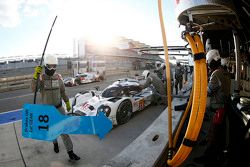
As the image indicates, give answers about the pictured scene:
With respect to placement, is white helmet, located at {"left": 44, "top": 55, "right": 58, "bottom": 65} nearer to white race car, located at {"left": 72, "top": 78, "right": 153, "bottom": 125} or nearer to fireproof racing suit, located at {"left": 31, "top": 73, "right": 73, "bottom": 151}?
fireproof racing suit, located at {"left": 31, "top": 73, "right": 73, "bottom": 151}

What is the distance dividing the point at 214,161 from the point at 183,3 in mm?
2493

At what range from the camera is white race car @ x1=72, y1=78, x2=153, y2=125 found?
5.74 metres

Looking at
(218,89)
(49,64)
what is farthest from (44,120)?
(218,89)

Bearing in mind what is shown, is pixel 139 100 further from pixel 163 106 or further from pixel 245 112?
pixel 245 112

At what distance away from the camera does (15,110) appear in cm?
930

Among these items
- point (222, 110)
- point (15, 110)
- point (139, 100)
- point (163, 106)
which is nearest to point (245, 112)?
point (222, 110)

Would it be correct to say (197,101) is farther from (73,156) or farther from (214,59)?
(73,156)

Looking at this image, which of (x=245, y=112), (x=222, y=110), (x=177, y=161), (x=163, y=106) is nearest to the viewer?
(x=177, y=161)

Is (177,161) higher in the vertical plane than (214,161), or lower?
higher

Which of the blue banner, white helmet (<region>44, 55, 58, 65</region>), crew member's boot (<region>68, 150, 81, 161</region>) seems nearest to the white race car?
crew member's boot (<region>68, 150, 81, 161</region>)

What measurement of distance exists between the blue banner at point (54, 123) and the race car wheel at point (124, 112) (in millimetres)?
2550

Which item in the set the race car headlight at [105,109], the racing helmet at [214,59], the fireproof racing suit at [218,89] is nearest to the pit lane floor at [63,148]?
the race car headlight at [105,109]

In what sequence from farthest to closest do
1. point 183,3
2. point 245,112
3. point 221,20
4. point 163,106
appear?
point 163,106 < point 221,20 < point 245,112 < point 183,3

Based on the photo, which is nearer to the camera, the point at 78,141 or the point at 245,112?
the point at 245,112
